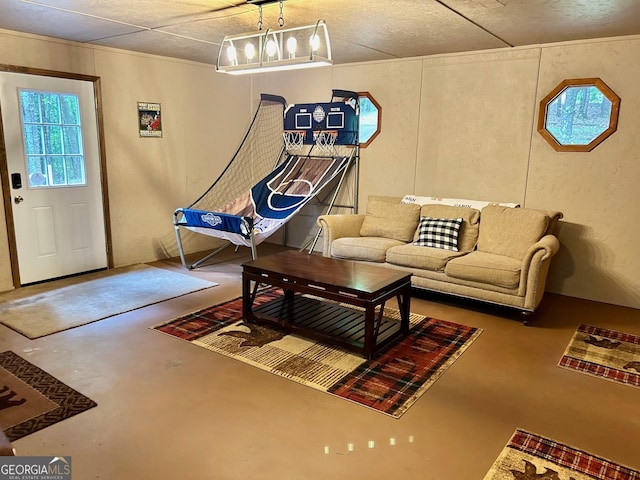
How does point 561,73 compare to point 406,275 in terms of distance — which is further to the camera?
point 561,73

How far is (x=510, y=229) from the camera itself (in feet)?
13.6

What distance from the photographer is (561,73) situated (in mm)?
4293

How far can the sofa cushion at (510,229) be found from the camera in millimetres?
4004

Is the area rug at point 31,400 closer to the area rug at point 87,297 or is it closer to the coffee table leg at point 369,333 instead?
the area rug at point 87,297

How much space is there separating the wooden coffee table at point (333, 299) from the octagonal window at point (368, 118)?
2.27 m

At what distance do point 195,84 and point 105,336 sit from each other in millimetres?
3466

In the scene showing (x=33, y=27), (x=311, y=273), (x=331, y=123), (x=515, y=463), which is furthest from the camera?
(x=331, y=123)

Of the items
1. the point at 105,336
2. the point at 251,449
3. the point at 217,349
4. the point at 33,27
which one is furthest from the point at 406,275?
the point at 33,27

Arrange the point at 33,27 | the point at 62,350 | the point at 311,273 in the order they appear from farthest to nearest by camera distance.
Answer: the point at 33,27 → the point at 311,273 → the point at 62,350

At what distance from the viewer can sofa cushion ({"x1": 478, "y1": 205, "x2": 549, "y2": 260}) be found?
4004mm

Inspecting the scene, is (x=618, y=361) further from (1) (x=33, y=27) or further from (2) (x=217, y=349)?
(1) (x=33, y=27)

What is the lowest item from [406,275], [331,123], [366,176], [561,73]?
[406,275]

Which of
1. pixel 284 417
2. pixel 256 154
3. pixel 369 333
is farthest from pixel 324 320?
pixel 256 154

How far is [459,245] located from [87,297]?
3.44 metres
